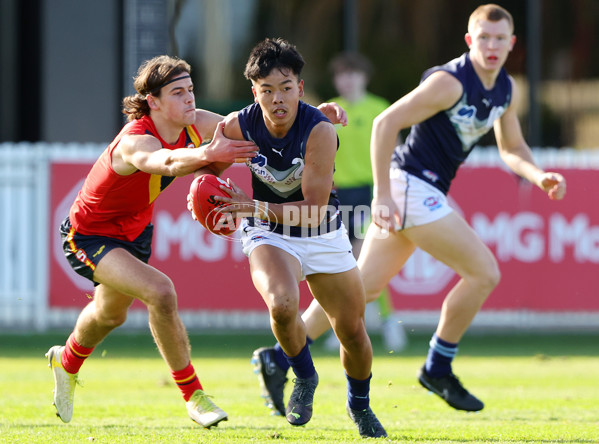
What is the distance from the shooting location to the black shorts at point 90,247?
5.69 m

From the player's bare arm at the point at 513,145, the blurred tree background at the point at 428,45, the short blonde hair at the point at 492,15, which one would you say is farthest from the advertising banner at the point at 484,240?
the short blonde hair at the point at 492,15

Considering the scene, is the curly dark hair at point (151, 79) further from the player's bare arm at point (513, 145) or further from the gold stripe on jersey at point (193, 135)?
the player's bare arm at point (513, 145)

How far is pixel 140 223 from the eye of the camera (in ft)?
19.4

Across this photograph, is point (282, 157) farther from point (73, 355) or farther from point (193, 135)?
point (73, 355)

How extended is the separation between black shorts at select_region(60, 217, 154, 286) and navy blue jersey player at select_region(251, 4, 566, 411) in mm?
1124

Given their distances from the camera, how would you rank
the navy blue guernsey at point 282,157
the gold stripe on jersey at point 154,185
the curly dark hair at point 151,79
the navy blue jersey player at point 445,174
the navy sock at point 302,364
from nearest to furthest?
the navy blue guernsey at point 282,157, the navy sock at point 302,364, the curly dark hair at point 151,79, the gold stripe on jersey at point 154,185, the navy blue jersey player at point 445,174

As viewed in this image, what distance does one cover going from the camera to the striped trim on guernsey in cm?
568

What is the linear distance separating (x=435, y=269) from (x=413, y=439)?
5.55 metres

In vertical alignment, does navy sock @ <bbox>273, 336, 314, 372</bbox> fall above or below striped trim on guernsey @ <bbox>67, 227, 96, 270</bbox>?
Answer: below

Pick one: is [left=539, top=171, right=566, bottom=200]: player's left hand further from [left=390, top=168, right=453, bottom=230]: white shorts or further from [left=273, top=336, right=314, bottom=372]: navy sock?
[left=273, top=336, right=314, bottom=372]: navy sock

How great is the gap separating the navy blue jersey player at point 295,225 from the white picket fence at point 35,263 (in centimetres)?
550

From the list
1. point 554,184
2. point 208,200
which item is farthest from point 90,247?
point 554,184

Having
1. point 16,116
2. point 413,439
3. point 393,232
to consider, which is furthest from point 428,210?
point 16,116

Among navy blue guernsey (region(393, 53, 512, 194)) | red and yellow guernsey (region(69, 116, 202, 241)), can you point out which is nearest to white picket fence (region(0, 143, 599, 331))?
navy blue guernsey (region(393, 53, 512, 194))
